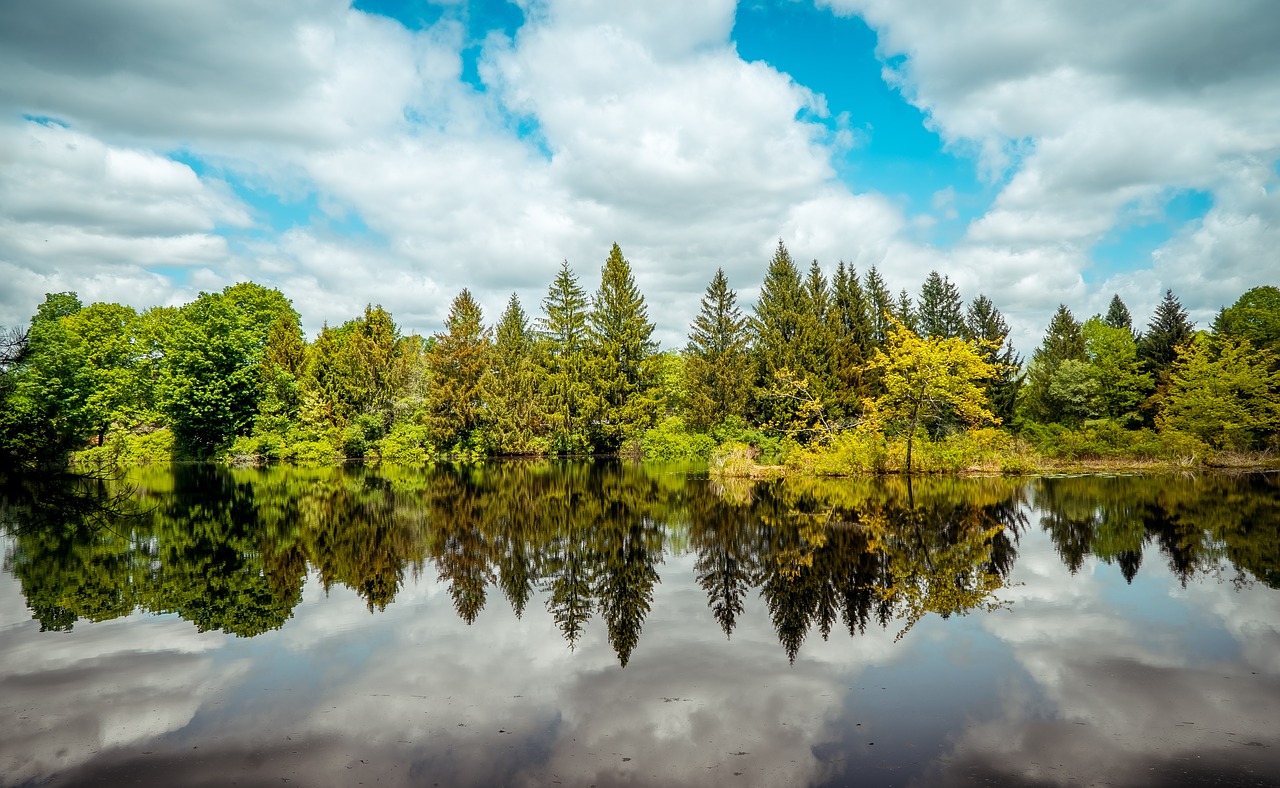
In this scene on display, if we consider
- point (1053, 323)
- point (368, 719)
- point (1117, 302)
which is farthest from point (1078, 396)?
point (368, 719)

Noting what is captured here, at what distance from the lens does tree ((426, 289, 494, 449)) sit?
165 ft

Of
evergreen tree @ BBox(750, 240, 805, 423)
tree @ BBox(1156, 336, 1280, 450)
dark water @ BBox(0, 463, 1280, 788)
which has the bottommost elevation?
dark water @ BBox(0, 463, 1280, 788)

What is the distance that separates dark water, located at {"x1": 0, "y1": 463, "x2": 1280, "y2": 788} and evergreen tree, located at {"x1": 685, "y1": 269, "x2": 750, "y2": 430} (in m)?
35.5

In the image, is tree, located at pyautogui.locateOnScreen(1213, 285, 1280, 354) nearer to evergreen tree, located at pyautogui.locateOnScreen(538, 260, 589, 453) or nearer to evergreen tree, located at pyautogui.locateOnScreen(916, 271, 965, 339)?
evergreen tree, located at pyautogui.locateOnScreen(916, 271, 965, 339)

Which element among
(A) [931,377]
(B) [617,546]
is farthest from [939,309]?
(B) [617,546]

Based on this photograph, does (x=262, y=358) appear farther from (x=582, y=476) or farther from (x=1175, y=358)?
(x=1175, y=358)

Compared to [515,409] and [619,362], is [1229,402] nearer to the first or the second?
[619,362]

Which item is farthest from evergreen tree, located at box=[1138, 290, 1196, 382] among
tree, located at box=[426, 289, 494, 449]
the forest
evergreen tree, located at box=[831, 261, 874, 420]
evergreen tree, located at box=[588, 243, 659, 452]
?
tree, located at box=[426, 289, 494, 449]

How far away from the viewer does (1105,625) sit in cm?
851

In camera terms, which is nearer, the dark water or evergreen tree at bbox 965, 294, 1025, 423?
the dark water

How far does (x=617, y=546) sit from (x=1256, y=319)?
181 ft

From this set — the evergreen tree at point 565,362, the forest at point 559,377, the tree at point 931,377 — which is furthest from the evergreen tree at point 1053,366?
the evergreen tree at point 565,362

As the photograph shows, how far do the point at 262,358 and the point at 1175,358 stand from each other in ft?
216

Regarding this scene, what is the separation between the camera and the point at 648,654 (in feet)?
25.1
